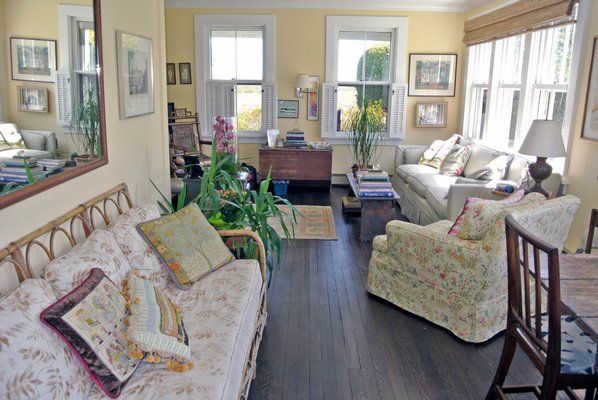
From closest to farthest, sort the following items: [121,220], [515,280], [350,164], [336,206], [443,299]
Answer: [515,280] → [121,220] → [443,299] → [336,206] → [350,164]

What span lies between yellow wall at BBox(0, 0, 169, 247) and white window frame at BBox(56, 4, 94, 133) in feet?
1.06

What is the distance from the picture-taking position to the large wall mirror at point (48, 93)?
200cm

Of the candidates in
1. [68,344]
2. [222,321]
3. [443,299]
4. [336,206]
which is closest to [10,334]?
[68,344]

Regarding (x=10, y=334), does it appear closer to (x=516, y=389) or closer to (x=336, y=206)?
(x=516, y=389)

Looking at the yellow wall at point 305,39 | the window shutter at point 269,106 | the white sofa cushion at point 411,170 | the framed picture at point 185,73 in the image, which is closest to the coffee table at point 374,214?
the white sofa cushion at point 411,170

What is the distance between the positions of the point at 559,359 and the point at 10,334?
1.85 m

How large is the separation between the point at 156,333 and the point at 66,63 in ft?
4.36

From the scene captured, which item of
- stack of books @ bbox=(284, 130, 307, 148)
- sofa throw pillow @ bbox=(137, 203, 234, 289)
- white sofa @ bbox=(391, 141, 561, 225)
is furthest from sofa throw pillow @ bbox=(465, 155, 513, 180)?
sofa throw pillow @ bbox=(137, 203, 234, 289)

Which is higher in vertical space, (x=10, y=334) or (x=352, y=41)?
(x=352, y=41)

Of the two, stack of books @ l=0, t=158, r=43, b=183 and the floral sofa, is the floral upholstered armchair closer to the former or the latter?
the floral sofa

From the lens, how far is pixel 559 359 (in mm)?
1886

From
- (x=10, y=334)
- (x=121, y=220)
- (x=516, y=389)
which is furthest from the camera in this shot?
(x=121, y=220)

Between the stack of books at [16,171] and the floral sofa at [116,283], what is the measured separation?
0.76 ft

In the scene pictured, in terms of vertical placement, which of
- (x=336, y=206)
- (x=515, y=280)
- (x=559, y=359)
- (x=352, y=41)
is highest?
(x=352, y=41)
